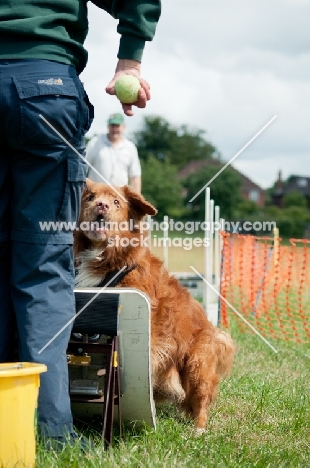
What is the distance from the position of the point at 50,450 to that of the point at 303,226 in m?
50.4

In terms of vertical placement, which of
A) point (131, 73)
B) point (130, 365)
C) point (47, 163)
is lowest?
point (130, 365)

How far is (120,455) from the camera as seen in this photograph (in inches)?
A: 103

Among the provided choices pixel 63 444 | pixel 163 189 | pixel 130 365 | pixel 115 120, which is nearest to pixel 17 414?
pixel 63 444

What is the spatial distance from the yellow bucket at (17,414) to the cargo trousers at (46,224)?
22 centimetres

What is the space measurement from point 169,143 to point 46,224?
275 ft

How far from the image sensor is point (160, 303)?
3.64 metres

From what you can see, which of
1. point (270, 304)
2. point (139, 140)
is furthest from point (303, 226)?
point (270, 304)

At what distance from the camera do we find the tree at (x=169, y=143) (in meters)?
84.1

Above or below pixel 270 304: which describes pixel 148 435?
above

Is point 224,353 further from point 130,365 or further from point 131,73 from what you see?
point 131,73

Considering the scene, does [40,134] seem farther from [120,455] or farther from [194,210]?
[194,210]

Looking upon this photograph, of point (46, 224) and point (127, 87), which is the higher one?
point (127, 87)

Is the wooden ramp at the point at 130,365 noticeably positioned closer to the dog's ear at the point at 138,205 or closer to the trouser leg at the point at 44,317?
the trouser leg at the point at 44,317

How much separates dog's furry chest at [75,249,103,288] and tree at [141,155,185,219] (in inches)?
2294
